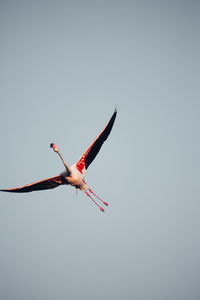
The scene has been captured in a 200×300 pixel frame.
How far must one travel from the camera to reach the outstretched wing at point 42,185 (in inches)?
524

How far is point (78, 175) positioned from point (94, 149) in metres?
1.78

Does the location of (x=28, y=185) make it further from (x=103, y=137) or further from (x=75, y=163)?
(x=103, y=137)

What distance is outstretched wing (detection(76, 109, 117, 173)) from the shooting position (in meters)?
13.3

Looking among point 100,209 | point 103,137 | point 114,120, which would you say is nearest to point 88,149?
point 103,137

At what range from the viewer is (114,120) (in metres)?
13.4

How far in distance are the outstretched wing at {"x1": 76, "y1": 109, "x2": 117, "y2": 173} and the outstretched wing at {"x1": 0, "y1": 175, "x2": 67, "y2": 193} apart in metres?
1.14

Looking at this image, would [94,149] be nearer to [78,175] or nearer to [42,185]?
[78,175]

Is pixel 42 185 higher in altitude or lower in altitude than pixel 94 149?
higher

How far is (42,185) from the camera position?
13.9 meters

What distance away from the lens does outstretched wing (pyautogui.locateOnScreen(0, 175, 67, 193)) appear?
43.7 ft

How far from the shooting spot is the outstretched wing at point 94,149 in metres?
13.3

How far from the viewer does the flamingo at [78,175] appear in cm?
1270

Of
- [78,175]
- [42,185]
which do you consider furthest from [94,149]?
[42,185]

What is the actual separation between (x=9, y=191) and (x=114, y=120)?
6.08 metres
